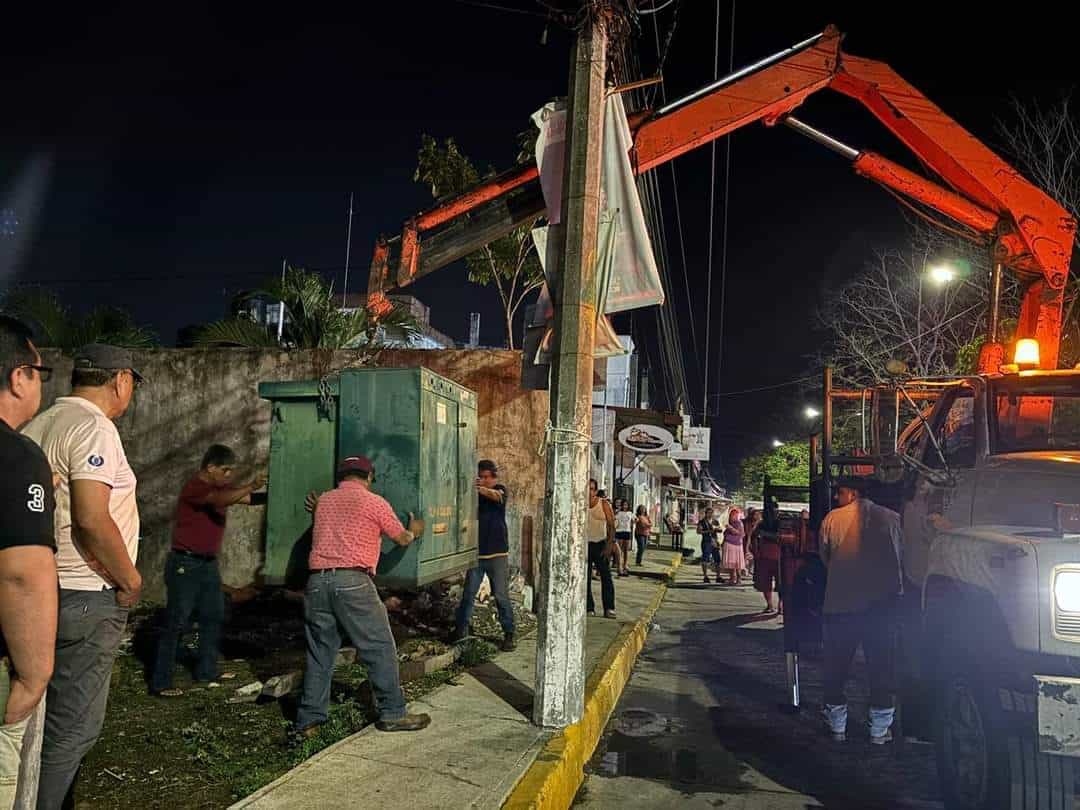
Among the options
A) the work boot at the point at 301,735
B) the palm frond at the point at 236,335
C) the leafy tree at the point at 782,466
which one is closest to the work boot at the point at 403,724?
the work boot at the point at 301,735

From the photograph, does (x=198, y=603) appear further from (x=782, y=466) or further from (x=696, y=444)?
(x=782, y=466)

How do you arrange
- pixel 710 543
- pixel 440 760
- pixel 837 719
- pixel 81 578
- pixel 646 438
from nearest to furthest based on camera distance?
pixel 81 578, pixel 440 760, pixel 837 719, pixel 646 438, pixel 710 543

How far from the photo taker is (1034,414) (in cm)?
544

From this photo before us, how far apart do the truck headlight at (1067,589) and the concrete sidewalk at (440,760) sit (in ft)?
9.10

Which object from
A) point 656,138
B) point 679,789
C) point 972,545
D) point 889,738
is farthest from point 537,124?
point 889,738

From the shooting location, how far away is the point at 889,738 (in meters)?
6.49

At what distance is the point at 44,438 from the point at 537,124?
416cm

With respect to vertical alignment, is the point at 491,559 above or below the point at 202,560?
below

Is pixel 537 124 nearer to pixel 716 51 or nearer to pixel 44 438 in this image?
pixel 44 438

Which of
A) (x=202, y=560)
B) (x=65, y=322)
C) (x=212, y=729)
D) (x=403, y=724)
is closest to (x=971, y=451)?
(x=403, y=724)

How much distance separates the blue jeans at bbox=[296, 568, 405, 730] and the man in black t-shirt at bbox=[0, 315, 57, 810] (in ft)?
8.40

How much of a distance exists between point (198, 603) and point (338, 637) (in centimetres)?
193

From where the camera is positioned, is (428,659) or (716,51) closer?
(428,659)

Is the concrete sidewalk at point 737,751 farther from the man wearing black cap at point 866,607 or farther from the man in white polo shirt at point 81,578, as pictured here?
the man in white polo shirt at point 81,578
